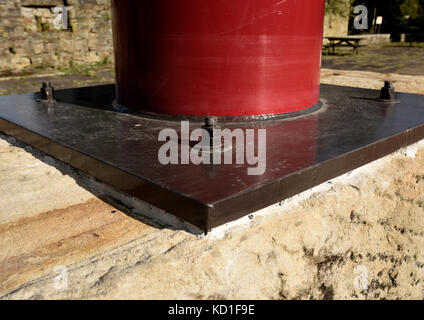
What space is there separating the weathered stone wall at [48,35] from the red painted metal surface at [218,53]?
22.8 feet

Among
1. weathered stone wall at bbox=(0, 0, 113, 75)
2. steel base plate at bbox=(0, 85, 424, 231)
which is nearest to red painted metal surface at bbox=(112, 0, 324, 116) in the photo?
steel base plate at bbox=(0, 85, 424, 231)

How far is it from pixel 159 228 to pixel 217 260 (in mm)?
327

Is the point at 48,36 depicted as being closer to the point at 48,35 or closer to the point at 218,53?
the point at 48,35

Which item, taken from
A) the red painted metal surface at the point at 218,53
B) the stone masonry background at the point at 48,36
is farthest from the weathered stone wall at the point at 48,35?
the red painted metal surface at the point at 218,53

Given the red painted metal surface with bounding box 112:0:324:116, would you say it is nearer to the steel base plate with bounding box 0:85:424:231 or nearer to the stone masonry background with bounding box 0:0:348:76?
the steel base plate with bounding box 0:85:424:231

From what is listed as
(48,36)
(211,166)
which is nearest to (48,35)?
(48,36)

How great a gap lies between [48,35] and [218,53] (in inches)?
318

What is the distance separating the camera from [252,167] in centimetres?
195

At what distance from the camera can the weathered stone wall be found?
8.77m

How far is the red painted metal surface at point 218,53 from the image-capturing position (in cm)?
266

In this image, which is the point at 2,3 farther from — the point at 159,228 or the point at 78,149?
the point at 159,228

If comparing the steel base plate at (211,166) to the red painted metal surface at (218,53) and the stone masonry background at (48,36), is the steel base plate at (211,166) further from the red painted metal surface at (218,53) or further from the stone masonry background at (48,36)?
the stone masonry background at (48,36)

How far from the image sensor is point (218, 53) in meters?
2.69
